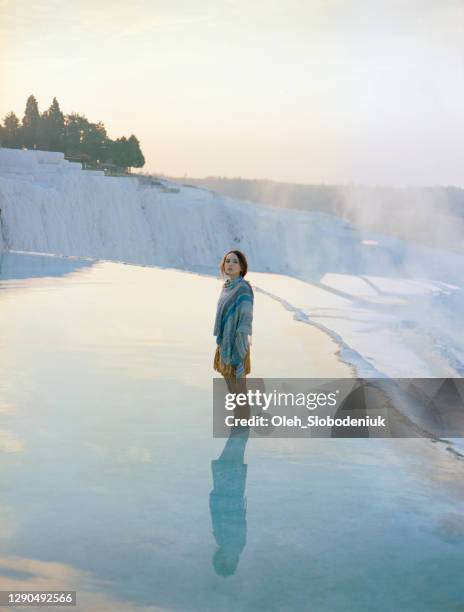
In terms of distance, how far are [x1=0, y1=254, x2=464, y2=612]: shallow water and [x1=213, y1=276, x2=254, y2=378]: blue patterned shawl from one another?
589mm

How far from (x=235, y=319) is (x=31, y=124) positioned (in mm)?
90027

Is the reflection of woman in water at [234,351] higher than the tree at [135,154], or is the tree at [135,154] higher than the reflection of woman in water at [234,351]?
the tree at [135,154]

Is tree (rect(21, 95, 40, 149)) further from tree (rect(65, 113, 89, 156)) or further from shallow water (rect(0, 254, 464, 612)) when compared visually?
shallow water (rect(0, 254, 464, 612))

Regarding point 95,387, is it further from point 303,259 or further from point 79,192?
point 303,259

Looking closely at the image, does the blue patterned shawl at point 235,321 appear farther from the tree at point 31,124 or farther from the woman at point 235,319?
the tree at point 31,124

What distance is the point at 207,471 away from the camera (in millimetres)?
5840

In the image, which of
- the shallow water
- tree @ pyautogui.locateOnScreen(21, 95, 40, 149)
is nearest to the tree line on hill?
tree @ pyautogui.locateOnScreen(21, 95, 40, 149)

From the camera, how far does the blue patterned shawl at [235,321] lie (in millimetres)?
6746

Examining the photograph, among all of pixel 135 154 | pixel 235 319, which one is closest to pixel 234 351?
pixel 235 319

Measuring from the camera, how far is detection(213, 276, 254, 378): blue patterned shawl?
6.75m

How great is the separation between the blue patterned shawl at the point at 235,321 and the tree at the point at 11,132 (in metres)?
86.1

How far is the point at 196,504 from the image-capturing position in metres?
5.15

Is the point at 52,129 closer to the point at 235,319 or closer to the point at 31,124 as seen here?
the point at 31,124

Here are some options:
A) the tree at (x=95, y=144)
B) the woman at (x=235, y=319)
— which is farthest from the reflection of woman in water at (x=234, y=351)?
the tree at (x=95, y=144)
